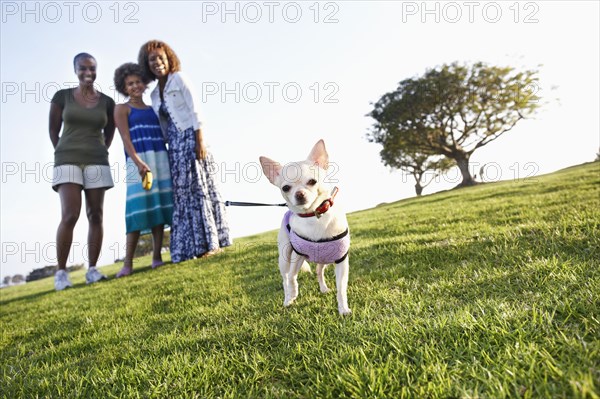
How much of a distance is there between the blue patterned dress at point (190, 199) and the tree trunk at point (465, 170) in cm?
3199

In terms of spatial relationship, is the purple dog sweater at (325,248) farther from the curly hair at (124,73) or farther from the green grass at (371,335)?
the curly hair at (124,73)

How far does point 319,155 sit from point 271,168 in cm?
54

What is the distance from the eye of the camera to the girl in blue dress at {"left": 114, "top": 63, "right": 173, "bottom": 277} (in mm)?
8070

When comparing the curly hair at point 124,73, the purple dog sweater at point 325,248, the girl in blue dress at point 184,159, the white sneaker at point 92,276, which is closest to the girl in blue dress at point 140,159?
the curly hair at point 124,73

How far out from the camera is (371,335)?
248 cm

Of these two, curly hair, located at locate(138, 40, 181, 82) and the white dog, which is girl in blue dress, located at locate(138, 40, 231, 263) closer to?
curly hair, located at locate(138, 40, 181, 82)

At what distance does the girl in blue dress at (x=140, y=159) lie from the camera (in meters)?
8.07

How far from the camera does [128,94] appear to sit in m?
8.31

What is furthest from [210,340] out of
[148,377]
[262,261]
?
[262,261]

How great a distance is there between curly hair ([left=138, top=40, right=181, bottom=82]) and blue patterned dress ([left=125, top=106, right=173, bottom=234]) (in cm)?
93

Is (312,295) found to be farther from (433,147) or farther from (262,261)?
(433,147)

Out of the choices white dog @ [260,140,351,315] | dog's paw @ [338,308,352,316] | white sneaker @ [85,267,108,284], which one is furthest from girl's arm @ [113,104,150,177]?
dog's paw @ [338,308,352,316]

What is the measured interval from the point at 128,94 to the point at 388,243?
7.34m

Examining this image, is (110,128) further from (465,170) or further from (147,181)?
(465,170)
